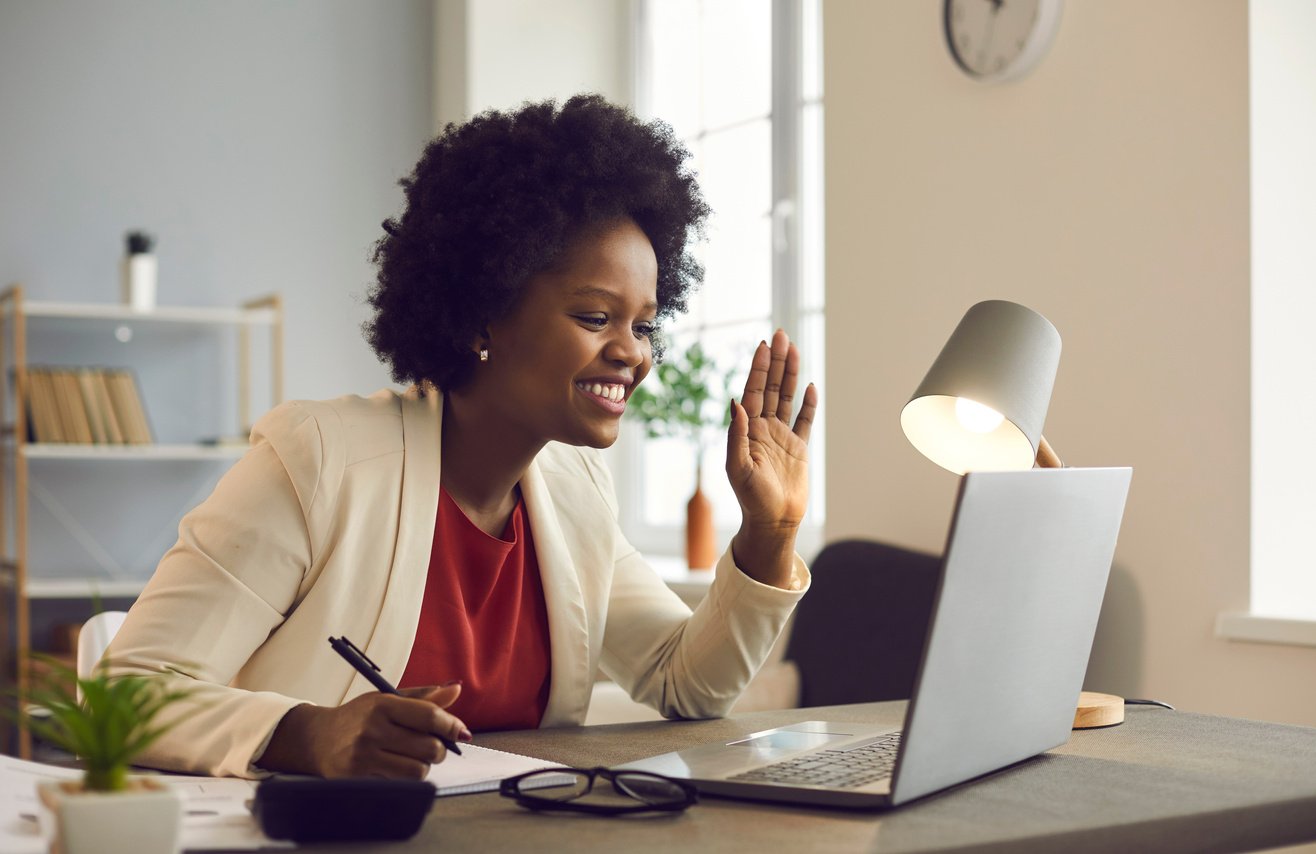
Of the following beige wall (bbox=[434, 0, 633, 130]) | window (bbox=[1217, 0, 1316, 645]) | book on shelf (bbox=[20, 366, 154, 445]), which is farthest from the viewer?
beige wall (bbox=[434, 0, 633, 130])

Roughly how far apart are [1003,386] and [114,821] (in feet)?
2.92

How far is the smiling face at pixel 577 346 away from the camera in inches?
60.2

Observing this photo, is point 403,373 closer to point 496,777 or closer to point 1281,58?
point 496,777

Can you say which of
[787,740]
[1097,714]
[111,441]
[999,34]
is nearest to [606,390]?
[787,740]

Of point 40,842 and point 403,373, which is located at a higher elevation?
point 403,373

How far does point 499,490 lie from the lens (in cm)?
162

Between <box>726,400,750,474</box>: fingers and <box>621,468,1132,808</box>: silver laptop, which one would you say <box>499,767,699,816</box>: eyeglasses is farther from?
<box>726,400,750,474</box>: fingers

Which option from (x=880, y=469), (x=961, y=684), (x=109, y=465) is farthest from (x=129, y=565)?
(x=961, y=684)

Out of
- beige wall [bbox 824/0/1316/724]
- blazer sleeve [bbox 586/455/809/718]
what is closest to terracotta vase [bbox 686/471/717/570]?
beige wall [bbox 824/0/1316/724]

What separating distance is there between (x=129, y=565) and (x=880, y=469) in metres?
2.60

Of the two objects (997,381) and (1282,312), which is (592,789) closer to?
(997,381)

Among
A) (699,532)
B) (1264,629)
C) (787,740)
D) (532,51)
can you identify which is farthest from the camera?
(532,51)

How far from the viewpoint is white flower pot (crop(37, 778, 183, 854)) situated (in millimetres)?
681

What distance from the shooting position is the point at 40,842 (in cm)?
79
